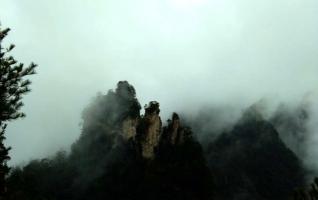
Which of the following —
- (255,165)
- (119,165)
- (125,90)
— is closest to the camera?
(119,165)

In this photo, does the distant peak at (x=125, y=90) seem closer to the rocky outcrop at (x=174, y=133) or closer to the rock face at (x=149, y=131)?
the rock face at (x=149, y=131)

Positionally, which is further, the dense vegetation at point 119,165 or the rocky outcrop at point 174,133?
the rocky outcrop at point 174,133

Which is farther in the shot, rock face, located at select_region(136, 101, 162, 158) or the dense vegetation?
rock face, located at select_region(136, 101, 162, 158)

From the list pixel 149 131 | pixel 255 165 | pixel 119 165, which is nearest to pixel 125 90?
pixel 149 131

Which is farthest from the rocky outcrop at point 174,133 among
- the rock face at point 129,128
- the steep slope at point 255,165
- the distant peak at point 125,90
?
the steep slope at point 255,165

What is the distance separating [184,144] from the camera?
114000 mm

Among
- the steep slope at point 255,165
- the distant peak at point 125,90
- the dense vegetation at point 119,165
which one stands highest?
the steep slope at point 255,165

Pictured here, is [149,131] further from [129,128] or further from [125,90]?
[125,90]

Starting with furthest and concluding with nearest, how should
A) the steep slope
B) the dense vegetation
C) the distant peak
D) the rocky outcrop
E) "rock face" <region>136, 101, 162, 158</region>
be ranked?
the steep slope < the distant peak < the rocky outcrop < "rock face" <region>136, 101, 162, 158</region> < the dense vegetation

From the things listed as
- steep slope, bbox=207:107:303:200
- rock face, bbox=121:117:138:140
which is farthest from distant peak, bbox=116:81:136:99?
steep slope, bbox=207:107:303:200

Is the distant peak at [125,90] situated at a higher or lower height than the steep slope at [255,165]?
lower

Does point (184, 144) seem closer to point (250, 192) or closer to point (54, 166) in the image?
point (54, 166)

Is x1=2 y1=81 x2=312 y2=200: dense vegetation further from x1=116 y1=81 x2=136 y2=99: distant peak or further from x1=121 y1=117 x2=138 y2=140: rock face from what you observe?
x1=121 y1=117 x2=138 y2=140: rock face

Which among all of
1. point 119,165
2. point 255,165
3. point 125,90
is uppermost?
point 255,165
